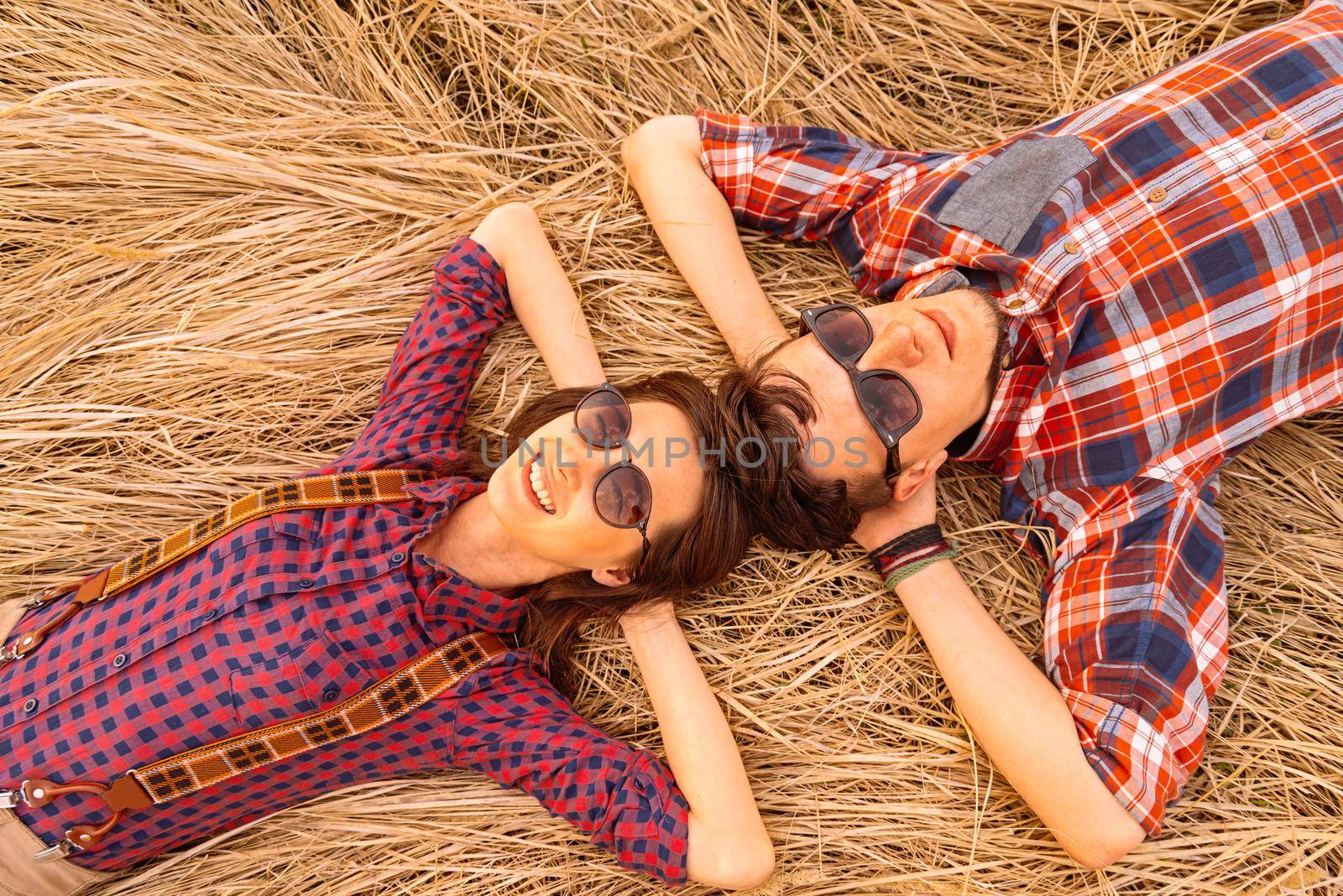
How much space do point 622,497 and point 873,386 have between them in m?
0.90

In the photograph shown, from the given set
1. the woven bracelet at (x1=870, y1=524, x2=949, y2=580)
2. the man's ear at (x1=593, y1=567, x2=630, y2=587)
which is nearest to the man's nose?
the woven bracelet at (x1=870, y1=524, x2=949, y2=580)

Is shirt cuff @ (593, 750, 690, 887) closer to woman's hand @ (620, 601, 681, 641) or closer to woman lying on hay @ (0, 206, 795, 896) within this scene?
woman lying on hay @ (0, 206, 795, 896)

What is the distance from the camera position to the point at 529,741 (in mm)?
2660

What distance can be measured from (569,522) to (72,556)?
2.23m

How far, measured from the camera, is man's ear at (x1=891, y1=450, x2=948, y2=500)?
109 inches

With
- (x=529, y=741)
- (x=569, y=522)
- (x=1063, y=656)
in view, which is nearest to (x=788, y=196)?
(x=569, y=522)

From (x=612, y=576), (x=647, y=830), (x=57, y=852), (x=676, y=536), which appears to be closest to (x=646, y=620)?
(x=612, y=576)

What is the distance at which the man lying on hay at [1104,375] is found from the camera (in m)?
2.64

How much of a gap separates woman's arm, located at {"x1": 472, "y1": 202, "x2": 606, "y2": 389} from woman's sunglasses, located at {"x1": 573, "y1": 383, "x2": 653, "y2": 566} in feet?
2.22

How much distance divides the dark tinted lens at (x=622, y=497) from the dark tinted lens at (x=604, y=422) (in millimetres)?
98

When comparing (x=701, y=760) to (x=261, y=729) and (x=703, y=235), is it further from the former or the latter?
(x=703, y=235)

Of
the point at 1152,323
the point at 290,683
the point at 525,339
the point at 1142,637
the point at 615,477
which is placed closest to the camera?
the point at 615,477

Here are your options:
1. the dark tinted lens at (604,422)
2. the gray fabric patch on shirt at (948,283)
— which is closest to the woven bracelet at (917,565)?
the gray fabric patch on shirt at (948,283)

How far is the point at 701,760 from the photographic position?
8.94 ft
